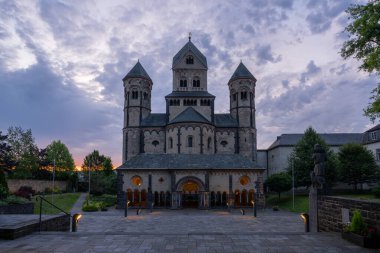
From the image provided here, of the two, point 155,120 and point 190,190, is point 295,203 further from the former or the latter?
point 155,120

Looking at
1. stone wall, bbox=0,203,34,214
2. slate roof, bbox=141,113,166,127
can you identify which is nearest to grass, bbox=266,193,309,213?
slate roof, bbox=141,113,166,127

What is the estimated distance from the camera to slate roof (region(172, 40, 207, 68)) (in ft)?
210

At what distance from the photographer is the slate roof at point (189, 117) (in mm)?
52688

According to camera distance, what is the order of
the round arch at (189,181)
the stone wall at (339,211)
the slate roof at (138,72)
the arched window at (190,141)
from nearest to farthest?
1. the stone wall at (339,211)
2. the round arch at (189,181)
3. the arched window at (190,141)
4. the slate roof at (138,72)

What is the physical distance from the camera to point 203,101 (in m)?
59.2

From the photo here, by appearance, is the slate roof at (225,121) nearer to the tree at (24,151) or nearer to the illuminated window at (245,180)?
the illuminated window at (245,180)

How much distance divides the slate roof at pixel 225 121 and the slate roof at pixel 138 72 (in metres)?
16.8

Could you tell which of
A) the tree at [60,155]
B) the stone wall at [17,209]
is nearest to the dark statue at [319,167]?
the stone wall at [17,209]

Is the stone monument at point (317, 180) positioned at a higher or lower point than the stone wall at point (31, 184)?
higher

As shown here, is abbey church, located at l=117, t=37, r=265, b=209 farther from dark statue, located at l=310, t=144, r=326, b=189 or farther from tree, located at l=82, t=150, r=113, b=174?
tree, located at l=82, t=150, r=113, b=174

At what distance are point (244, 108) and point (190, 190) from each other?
2455cm

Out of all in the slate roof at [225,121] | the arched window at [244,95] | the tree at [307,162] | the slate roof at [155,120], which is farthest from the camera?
the arched window at [244,95]

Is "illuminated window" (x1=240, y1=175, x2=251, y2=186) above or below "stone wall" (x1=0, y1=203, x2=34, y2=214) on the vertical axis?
above

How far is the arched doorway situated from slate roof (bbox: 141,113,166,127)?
63.1 feet
